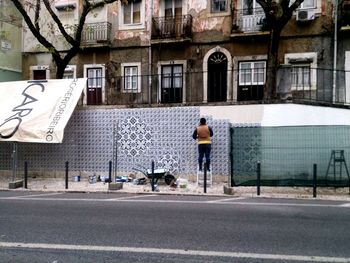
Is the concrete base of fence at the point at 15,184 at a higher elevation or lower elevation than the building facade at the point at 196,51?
lower

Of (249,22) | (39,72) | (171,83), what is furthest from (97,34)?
(249,22)

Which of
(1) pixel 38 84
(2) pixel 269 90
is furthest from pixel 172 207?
(1) pixel 38 84

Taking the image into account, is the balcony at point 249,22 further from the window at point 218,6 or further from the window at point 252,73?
the window at point 252,73

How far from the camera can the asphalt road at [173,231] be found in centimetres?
562

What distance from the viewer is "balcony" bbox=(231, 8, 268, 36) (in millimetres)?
21500

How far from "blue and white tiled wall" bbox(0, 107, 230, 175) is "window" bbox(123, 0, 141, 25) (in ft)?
31.9

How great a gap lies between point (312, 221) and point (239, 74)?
1530cm

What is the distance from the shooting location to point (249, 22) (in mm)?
21828

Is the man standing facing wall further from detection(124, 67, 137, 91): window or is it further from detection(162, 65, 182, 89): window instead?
detection(124, 67, 137, 91): window

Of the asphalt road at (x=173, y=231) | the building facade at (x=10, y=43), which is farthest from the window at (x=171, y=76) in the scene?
the asphalt road at (x=173, y=231)

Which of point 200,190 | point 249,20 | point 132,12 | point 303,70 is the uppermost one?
point 132,12

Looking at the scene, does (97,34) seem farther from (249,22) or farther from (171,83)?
(249,22)

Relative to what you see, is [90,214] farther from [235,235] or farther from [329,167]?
[329,167]

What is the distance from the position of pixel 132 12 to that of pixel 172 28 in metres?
Answer: 2.84
